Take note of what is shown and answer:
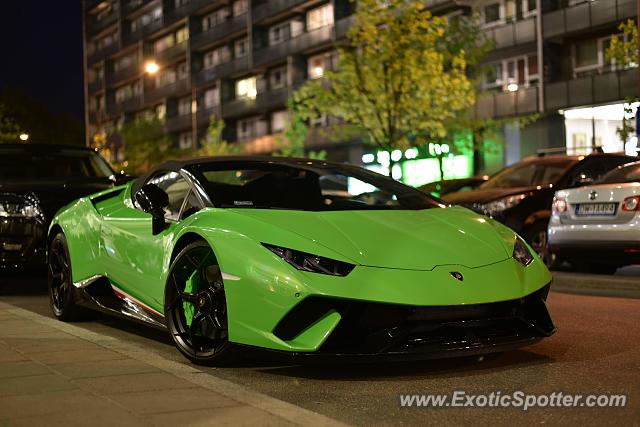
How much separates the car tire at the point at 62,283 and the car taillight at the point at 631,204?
20.2 feet

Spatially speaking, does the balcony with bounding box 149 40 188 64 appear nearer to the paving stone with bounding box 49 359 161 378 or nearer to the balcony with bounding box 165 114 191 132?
the balcony with bounding box 165 114 191 132

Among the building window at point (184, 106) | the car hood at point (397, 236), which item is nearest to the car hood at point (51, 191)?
the car hood at point (397, 236)

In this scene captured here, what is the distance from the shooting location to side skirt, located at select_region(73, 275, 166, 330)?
258 inches

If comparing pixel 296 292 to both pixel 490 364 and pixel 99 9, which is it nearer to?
pixel 490 364

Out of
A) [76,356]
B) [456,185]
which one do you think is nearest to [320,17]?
[456,185]

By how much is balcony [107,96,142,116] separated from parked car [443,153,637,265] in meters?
66.7

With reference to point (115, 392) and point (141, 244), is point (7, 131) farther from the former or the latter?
→ point (115, 392)

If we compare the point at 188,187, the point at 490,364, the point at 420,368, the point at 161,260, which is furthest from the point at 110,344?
the point at 490,364

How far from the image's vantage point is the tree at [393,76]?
2758cm

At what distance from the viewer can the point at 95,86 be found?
91375 mm

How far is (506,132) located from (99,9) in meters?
61.4

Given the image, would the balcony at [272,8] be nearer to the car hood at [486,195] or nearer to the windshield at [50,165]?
the car hood at [486,195]

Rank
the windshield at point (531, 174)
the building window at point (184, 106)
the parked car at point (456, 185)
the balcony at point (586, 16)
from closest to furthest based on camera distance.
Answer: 1. the windshield at point (531, 174)
2. the parked car at point (456, 185)
3. the balcony at point (586, 16)
4. the building window at point (184, 106)

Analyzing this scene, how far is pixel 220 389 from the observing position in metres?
4.93
